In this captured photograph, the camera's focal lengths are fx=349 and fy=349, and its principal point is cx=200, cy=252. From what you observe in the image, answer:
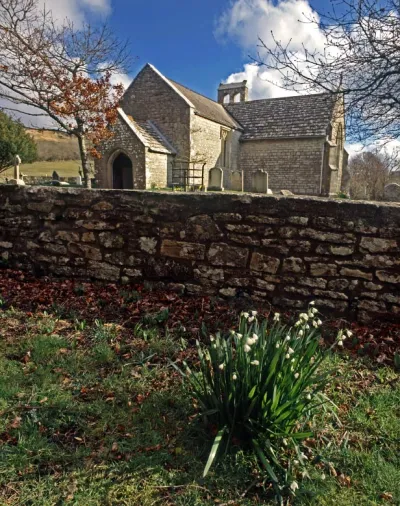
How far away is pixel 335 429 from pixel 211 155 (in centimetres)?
2472

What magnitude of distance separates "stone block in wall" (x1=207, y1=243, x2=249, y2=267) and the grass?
1.04m

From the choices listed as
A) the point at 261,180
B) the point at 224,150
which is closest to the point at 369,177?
the point at 224,150

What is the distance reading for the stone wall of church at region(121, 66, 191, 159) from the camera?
22.4 m

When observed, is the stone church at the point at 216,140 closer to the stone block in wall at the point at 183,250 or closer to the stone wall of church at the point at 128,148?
the stone wall of church at the point at 128,148

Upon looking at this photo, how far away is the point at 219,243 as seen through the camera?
3537 millimetres

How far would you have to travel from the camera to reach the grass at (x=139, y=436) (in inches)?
66.2

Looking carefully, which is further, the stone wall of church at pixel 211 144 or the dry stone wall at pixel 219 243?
the stone wall of church at pixel 211 144

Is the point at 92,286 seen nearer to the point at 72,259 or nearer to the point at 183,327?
the point at 72,259

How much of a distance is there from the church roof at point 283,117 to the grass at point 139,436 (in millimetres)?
24936

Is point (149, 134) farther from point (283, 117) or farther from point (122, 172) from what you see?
point (283, 117)

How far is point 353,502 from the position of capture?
1668 mm

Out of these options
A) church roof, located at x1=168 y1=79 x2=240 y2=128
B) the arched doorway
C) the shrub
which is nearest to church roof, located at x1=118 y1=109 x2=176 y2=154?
the arched doorway

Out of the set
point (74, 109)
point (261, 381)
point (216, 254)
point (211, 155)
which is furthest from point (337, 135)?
point (261, 381)

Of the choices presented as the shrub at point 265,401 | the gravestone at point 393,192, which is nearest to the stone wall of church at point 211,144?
the gravestone at point 393,192
